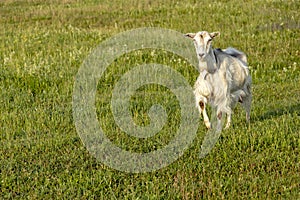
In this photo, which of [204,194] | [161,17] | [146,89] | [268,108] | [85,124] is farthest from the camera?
[161,17]

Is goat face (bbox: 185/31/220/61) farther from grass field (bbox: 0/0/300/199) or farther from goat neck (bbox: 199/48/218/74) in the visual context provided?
grass field (bbox: 0/0/300/199)

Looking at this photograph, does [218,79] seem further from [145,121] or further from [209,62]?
[145,121]

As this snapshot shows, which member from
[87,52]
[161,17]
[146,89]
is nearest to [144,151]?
[146,89]

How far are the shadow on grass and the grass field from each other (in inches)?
1.4

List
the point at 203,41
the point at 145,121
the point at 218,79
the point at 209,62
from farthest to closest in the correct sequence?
the point at 145,121
the point at 218,79
the point at 209,62
the point at 203,41

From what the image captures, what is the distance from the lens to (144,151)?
988 centimetres

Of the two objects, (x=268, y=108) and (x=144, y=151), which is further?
(x=268, y=108)

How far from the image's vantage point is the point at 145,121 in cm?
1139

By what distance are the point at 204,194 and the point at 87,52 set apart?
9.98m

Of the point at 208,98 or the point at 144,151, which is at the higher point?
the point at 208,98

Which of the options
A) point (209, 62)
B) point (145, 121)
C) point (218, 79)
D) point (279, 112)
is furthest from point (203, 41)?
point (279, 112)

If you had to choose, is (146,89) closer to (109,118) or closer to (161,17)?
(109,118)

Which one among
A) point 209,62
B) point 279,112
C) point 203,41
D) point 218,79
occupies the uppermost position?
point 203,41

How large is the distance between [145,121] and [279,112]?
270cm
